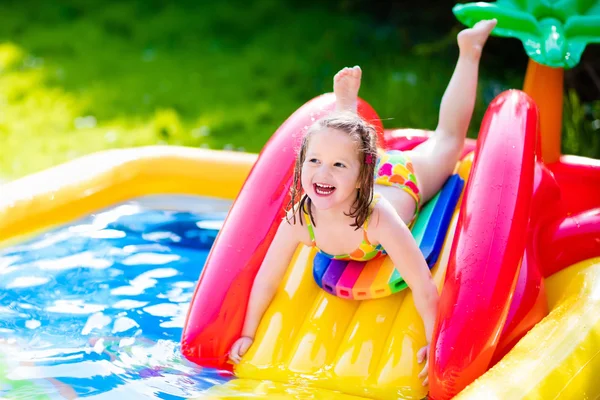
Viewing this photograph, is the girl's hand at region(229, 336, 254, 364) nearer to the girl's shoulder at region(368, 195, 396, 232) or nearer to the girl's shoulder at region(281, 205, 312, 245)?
the girl's shoulder at region(281, 205, 312, 245)

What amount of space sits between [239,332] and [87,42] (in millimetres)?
4413

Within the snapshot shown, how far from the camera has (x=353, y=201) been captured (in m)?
2.31

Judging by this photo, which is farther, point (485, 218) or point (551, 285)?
point (551, 285)

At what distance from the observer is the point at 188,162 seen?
3627mm

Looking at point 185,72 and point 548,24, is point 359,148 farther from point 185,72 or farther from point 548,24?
point 185,72

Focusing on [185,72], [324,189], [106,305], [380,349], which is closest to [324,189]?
[324,189]

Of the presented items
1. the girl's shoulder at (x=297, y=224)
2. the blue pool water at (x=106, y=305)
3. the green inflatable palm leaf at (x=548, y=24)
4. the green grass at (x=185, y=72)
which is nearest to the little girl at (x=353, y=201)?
the girl's shoulder at (x=297, y=224)

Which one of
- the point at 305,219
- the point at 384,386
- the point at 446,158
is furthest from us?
the point at 446,158

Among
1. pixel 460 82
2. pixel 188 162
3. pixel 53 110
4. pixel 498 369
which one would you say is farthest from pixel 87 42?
pixel 498 369

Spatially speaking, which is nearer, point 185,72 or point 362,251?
point 362,251

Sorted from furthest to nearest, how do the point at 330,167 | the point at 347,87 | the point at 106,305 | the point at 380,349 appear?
the point at 106,305 < the point at 347,87 < the point at 380,349 < the point at 330,167

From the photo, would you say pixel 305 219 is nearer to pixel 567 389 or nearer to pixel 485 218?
pixel 485 218

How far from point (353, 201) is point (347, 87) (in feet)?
1.50

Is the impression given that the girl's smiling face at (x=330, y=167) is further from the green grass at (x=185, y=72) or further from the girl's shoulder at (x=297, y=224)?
the green grass at (x=185, y=72)
